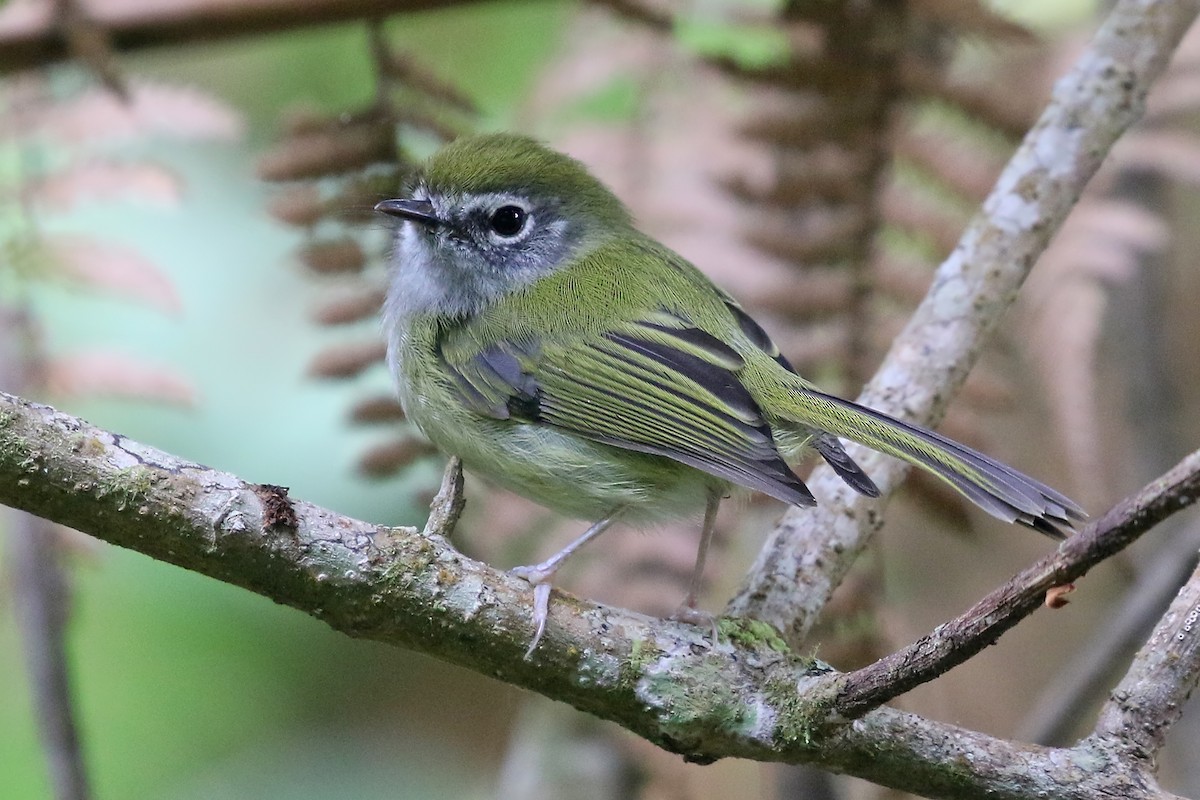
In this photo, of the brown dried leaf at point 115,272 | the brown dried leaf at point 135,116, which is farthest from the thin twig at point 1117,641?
the brown dried leaf at point 135,116

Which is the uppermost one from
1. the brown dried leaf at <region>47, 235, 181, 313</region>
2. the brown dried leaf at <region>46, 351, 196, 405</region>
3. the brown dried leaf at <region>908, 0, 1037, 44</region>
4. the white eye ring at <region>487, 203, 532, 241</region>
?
the brown dried leaf at <region>908, 0, 1037, 44</region>

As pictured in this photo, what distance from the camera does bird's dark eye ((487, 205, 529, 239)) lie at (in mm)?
2924

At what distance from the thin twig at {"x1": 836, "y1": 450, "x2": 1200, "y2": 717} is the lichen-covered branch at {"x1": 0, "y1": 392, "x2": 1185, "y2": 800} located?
0.58 ft

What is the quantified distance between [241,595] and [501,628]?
2.61 meters

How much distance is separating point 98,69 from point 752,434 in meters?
1.79

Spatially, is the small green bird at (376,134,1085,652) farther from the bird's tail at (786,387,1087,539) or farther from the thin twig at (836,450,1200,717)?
the thin twig at (836,450,1200,717)

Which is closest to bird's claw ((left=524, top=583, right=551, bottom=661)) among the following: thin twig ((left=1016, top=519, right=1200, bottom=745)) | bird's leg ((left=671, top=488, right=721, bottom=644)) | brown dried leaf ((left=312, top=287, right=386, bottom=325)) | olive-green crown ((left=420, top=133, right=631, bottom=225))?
bird's leg ((left=671, top=488, right=721, bottom=644))

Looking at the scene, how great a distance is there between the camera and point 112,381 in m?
2.99

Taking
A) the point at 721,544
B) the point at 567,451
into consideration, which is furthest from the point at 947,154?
the point at 567,451

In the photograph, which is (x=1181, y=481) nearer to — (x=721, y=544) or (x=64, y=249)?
(x=721, y=544)

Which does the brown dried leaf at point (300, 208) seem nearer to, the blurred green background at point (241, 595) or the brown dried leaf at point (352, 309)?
the brown dried leaf at point (352, 309)

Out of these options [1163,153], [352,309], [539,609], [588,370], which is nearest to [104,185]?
[352,309]

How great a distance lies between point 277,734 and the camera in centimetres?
416

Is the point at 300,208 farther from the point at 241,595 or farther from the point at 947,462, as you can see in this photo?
the point at 947,462
